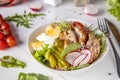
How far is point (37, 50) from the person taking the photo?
36.8 inches

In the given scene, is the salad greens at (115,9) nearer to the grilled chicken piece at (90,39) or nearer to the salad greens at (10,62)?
the grilled chicken piece at (90,39)

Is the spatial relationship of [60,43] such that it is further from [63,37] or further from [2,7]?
[2,7]

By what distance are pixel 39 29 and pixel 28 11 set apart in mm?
196

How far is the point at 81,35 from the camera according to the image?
959 millimetres

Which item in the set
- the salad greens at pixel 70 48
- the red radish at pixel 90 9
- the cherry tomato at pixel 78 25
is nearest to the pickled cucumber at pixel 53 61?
the salad greens at pixel 70 48

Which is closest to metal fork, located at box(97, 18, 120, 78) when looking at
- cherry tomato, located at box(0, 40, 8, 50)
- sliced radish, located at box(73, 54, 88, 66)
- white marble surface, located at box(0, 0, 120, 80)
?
white marble surface, located at box(0, 0, 120, 80)

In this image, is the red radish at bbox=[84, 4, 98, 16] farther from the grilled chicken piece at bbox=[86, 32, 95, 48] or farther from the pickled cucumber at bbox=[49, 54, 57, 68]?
the pickled cucumber at bbox=[49, 54, 57, 68]

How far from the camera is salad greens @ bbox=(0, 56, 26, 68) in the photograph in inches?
37.0

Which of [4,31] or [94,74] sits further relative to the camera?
[4,31]

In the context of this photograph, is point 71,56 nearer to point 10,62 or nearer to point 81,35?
point 81,35

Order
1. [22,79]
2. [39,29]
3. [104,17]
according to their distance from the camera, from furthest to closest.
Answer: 1. [104,17]
2. [39,29]
3. [22,79]

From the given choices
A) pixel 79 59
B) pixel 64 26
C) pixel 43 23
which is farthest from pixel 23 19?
pixel 79 59

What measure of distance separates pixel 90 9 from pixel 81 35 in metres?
0.23

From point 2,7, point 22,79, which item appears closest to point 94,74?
point 22,79
